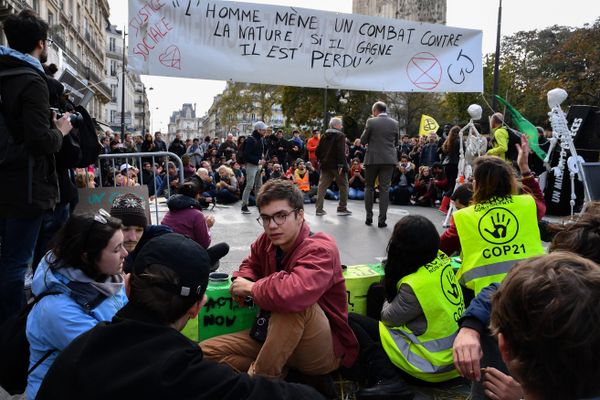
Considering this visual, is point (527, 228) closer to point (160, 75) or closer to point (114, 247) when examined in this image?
point (114, 247)

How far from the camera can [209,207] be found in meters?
10.9

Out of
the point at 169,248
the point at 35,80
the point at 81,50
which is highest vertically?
the point at 81,50

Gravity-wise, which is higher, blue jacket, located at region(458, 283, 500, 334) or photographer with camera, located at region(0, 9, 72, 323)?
photographer with camera, located at region(0, 9, 72, 323)

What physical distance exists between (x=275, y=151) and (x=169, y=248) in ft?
49.1

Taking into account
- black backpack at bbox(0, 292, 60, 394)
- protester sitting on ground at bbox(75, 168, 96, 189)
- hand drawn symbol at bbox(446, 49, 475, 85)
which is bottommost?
black backpack at bbox(0, 292, 60, 394)

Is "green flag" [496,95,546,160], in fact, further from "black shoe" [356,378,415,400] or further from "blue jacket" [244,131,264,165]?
"black shoe" [356,378,415,400]

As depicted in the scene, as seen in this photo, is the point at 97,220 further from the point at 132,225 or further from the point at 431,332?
the point at 431,332

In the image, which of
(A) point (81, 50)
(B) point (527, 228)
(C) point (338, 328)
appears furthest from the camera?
(A) point (81, 50)

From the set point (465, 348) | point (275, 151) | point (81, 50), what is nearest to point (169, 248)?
point (465, 348)

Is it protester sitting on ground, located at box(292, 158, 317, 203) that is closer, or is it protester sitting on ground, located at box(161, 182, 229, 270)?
protester sitting on ground, located at box(161, 182, 229, 270)

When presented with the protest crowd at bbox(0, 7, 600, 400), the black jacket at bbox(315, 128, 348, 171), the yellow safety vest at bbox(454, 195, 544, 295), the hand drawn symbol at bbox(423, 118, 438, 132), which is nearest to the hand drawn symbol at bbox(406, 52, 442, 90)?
the black jacket at bbox(315, 128, 348, 171)

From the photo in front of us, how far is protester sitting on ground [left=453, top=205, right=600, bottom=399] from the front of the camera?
2.05 metres

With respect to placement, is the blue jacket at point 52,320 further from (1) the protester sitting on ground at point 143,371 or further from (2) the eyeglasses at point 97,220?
(1) the protester sitting on ground at point 143,371

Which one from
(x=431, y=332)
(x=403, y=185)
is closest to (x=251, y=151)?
(x=403, y=185)
